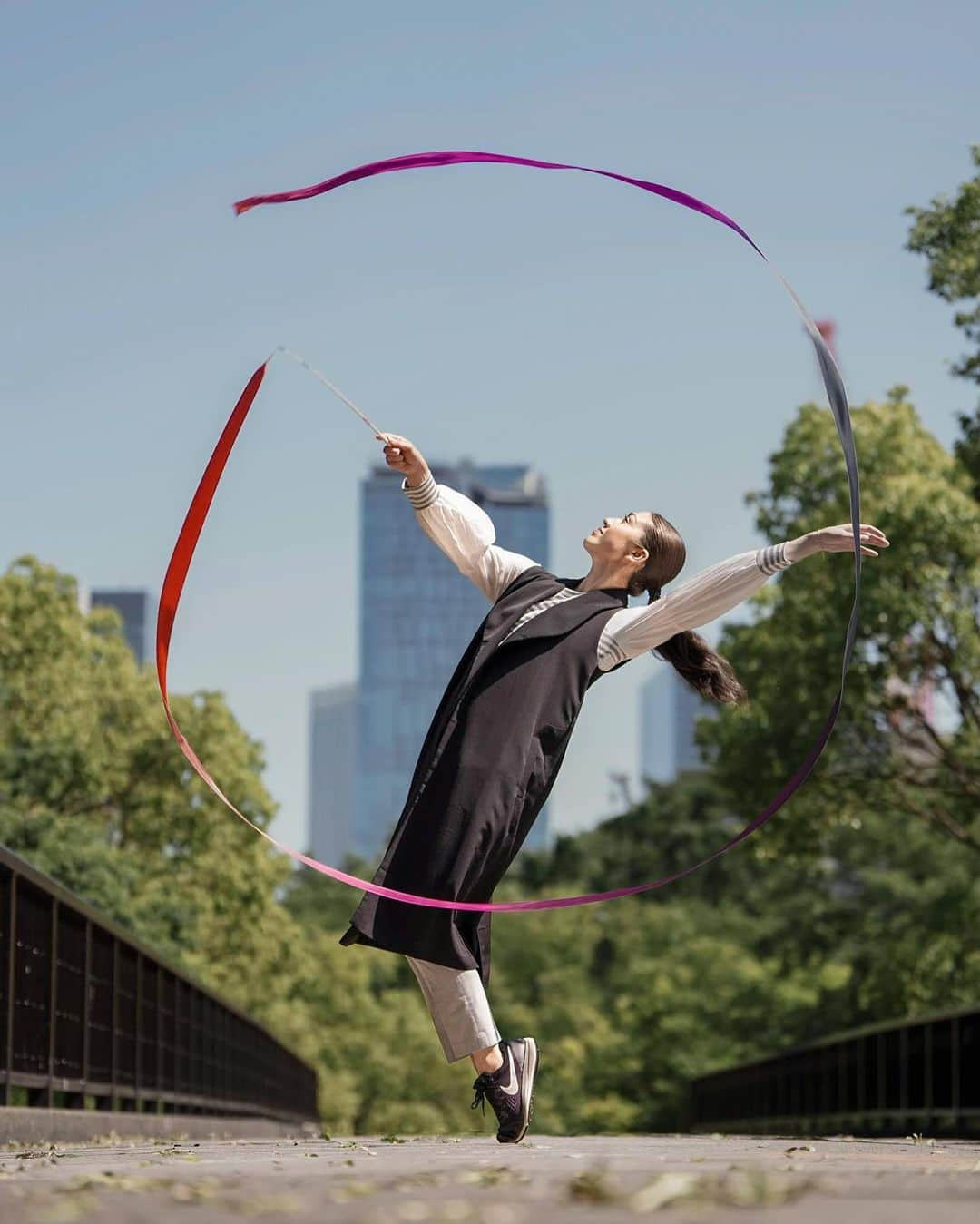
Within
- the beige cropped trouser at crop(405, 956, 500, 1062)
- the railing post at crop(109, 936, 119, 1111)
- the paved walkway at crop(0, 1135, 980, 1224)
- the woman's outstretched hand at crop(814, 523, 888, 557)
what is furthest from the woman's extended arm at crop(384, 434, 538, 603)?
the railing post at crop(109, 936, 119, 1111)

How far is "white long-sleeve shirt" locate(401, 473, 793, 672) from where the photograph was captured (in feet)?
21.9

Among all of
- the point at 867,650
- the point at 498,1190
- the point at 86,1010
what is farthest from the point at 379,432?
the point at 867,650

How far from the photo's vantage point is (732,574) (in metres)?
6.64

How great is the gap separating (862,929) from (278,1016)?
17.1 metres

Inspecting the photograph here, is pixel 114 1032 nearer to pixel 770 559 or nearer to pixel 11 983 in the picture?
pixel 11 983

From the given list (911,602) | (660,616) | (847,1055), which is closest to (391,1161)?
(660,616)

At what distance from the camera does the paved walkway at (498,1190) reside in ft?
11.6

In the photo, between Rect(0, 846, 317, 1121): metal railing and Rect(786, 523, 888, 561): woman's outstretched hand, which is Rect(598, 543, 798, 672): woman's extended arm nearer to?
Rect(786, 523, 888, 561): woman's outstretched hand

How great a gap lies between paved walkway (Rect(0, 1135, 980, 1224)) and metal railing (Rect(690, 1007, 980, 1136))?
8836 millimetres

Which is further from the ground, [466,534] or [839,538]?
[466,534]

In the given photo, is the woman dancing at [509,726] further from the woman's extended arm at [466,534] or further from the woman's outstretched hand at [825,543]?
the woman's extended arm at [466,534]

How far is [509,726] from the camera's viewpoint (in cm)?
659

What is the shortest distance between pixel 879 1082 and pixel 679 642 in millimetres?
11866

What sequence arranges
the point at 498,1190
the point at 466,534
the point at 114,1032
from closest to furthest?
the point at 498,1190
the point at 466,534
the point at 114,1032
